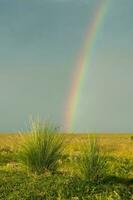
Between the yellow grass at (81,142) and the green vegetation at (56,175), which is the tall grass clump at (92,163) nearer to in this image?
the green vegetation at (56,175)

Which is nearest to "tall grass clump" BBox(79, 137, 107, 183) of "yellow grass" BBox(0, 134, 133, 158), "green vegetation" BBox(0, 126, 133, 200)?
"green vegetation" BBox(0, 126, 133, 200)

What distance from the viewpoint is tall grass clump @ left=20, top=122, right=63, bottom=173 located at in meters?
17.1

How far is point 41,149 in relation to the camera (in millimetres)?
17234

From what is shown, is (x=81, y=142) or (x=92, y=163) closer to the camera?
(x=92, y=163)

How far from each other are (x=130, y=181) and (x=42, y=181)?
8.91ft

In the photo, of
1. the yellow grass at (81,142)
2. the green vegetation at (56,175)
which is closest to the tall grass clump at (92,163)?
the green vegetation at (56,175)

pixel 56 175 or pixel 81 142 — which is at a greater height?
pixel 81 142

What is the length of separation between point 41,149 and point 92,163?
221 cm

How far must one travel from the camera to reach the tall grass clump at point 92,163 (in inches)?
603

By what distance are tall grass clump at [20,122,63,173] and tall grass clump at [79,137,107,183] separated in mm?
1240

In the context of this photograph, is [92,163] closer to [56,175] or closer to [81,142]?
[56,175]

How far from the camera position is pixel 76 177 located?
15359 mm

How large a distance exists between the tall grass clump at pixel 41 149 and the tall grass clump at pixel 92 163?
124 cm

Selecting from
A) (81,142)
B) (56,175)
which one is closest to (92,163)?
(56,175)
